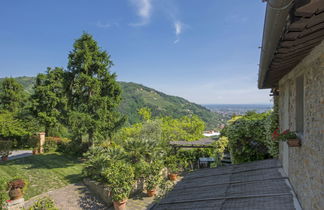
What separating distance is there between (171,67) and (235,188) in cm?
1880

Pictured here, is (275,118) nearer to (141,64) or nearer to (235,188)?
(235,188)

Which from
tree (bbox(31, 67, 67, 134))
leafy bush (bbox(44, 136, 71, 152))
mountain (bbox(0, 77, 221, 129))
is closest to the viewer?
A: leafy bush (bbox(44, 136, 71, 152))

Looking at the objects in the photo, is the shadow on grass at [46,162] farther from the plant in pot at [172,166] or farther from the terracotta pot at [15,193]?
the plant in pot at [172,166]

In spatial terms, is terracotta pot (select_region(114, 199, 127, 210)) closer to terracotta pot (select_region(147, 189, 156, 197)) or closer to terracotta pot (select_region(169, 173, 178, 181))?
terracotta pot (select_region(147, 189, 156, 197))

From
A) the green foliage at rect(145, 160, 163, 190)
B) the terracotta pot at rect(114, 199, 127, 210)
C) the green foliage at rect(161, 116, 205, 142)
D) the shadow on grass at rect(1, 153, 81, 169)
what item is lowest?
the terracotta pot at rect(114, 199, 127, 210)

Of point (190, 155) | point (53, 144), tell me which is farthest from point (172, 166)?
point (53, 144)

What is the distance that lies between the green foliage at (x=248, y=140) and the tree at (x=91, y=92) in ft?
31.5

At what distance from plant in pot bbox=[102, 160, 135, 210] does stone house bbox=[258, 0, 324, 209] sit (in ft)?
21.2

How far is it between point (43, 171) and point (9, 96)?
1753 centimetres

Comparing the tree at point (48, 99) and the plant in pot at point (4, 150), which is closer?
the plant in pot at point (4, 150)

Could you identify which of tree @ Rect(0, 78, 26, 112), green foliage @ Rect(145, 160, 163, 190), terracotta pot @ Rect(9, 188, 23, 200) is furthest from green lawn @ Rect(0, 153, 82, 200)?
tree @ Rect(0, 78, 26, 112)

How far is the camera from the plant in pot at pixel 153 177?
9.27m

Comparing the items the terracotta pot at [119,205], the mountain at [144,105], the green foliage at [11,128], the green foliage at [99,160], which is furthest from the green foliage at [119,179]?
the mountain at [144,105]

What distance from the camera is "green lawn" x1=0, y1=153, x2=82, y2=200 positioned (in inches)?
391
